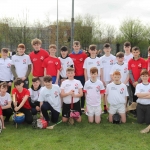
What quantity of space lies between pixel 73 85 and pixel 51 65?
982mm

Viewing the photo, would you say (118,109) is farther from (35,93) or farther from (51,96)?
(35,93)

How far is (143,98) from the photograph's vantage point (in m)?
5.50

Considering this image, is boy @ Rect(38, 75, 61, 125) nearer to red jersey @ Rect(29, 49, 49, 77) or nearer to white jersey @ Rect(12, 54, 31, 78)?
red jersey @ Rect(29, 49, 49, 77)

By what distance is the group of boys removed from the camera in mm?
5531

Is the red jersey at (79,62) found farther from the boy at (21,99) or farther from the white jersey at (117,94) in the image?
the boy at (21,99)

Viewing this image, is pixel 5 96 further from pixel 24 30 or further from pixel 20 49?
pixel 24 30

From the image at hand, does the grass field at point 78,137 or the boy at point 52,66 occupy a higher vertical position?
the boy at point 52,66

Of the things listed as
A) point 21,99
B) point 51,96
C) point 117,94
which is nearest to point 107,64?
point 117,94

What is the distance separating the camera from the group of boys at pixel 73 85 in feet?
18.1

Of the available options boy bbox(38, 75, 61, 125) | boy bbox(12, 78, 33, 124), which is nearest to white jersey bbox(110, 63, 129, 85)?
boy bbox(38, 75, 61, 125)

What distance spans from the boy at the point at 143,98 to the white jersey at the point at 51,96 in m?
1.84

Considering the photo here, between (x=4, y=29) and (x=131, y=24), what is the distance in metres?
25.7

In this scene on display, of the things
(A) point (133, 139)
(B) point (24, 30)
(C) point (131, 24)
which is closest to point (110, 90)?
(A) point (133, 139)

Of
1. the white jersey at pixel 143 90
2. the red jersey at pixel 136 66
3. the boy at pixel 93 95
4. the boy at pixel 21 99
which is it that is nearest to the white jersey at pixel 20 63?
the boy at pixel 21 99
